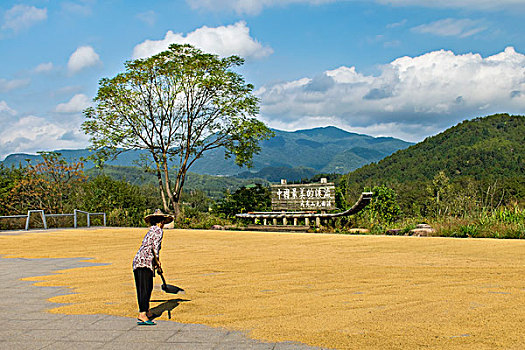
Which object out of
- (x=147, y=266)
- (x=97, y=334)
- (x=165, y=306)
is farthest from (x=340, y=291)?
(x=97, y=334)

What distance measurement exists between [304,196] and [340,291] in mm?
12531

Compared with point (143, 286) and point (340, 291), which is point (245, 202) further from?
point (143, 286)

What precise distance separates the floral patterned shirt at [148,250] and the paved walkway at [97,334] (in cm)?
61

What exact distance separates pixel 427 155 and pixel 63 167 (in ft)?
170

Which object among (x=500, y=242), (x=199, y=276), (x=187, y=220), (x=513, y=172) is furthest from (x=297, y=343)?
(x=513, y=172)

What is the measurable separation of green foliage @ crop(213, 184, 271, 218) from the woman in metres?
15.0

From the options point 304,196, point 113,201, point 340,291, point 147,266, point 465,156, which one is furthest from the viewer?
point 465,156

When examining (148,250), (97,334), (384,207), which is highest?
(384,207)

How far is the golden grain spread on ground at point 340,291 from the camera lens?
4.64 m

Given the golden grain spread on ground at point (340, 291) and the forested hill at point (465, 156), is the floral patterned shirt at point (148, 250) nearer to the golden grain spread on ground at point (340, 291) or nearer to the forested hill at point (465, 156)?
the golden grain spread on ground at point (340, 291)

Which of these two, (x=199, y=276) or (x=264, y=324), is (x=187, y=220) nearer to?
(x=199, y=276)

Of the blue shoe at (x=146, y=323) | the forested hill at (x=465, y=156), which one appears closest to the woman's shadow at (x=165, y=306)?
the blue shoe at (x=146, y=323)

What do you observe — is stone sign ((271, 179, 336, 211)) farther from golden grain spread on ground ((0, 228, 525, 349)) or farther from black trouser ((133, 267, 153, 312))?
black trouser ((133, 267, 153, 312))

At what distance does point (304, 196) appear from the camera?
18.9 m
